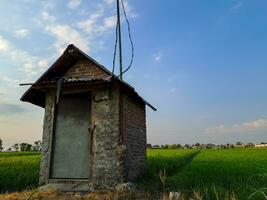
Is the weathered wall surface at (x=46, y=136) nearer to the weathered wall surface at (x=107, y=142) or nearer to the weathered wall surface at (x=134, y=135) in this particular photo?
the weathered wall surface at (x=107, y=142)

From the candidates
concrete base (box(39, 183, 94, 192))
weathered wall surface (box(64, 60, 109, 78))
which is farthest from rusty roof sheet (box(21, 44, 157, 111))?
concrete base (box(39, 183, 94, 192))

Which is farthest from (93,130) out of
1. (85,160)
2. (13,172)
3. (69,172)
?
(13,172)

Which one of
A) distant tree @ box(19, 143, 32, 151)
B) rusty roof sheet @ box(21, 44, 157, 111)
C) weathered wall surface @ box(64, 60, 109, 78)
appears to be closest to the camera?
rusty roof sheet @ box(21, 44, 157, 111)

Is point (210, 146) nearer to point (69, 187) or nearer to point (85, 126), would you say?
point (85, 126)

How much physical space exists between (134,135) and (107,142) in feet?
4.82

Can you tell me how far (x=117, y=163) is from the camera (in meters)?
7.39

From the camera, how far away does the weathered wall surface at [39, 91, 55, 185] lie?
8.03 metres

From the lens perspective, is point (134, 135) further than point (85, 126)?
Yes

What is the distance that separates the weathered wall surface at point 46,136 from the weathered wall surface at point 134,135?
2.14 m

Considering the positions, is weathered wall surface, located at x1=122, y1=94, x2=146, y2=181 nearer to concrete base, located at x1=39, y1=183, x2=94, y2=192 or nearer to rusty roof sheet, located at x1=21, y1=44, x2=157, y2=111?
rusty roof sheet, located at x1=21, y1=44, x2=157, y2=111

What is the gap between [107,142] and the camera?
759 cm

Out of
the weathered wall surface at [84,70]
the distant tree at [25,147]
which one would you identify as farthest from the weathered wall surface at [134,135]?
the distant tree at [25,147]

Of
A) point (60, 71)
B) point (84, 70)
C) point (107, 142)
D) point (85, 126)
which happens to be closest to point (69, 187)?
point (107, 142)

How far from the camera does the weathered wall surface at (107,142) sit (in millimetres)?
7363
